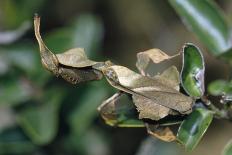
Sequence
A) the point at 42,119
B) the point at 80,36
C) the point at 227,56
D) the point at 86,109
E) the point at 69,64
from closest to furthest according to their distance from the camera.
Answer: the point at 69,64 < the point at 227,56 < the point at 42,119 < the point at 86,109 < the point at 80,36

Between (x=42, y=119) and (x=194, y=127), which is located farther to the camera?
(x=42, y=119)

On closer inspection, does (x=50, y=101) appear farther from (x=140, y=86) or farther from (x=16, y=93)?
(x=140, y=86)

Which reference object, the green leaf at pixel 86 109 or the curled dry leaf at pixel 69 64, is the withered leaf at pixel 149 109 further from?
the green leaf at pixel 86 109

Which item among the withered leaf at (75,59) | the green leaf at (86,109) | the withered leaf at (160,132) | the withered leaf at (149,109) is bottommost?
the green leaf at (86,109)

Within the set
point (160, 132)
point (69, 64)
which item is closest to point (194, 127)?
point (160, 132)

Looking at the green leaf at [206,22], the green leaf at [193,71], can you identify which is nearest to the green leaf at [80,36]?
the green leaf at [206,22]

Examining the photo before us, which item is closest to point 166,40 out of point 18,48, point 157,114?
point 18,48

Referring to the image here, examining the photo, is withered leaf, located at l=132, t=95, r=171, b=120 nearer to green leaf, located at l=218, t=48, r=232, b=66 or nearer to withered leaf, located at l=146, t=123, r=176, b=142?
withered leaf, located at l=146, t=123, r=176, b=142
